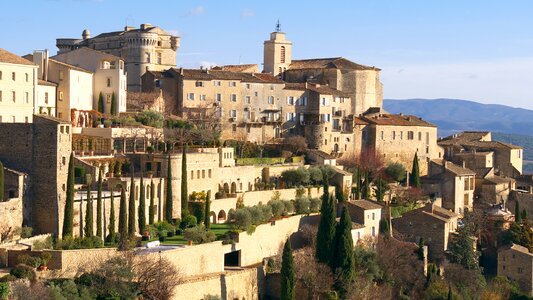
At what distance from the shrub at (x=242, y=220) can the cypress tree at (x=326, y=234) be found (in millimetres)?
3685

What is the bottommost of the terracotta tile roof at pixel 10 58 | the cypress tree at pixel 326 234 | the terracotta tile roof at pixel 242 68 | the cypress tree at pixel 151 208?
the cypress tree at pixel 326 234

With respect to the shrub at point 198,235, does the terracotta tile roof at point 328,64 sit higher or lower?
higher

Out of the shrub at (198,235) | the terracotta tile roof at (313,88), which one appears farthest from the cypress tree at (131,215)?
the terracotta tile roof at (313,88)

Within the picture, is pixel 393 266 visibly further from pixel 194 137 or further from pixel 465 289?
pixel 194 137

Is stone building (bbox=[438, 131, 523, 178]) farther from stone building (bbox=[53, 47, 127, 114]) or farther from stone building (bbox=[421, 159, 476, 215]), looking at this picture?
stone building (bbox=[53, 47, 127, 114])

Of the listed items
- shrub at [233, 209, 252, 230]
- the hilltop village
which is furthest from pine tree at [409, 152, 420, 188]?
shrub at [233, 209, 252, 230]

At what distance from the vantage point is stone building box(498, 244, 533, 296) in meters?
64.1

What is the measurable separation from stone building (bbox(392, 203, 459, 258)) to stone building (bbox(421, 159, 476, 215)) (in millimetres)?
8705

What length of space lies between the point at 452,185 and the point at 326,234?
23.6 m

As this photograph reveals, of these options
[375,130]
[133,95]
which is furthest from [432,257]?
[133,95]

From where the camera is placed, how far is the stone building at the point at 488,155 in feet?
266

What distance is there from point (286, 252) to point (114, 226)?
794 centimetres

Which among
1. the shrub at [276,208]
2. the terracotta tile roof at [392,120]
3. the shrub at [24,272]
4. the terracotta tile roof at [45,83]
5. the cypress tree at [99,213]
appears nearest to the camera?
the shrub at [24,272]

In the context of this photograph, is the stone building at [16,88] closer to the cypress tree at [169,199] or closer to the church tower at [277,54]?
the cypress tree at [169,199]
